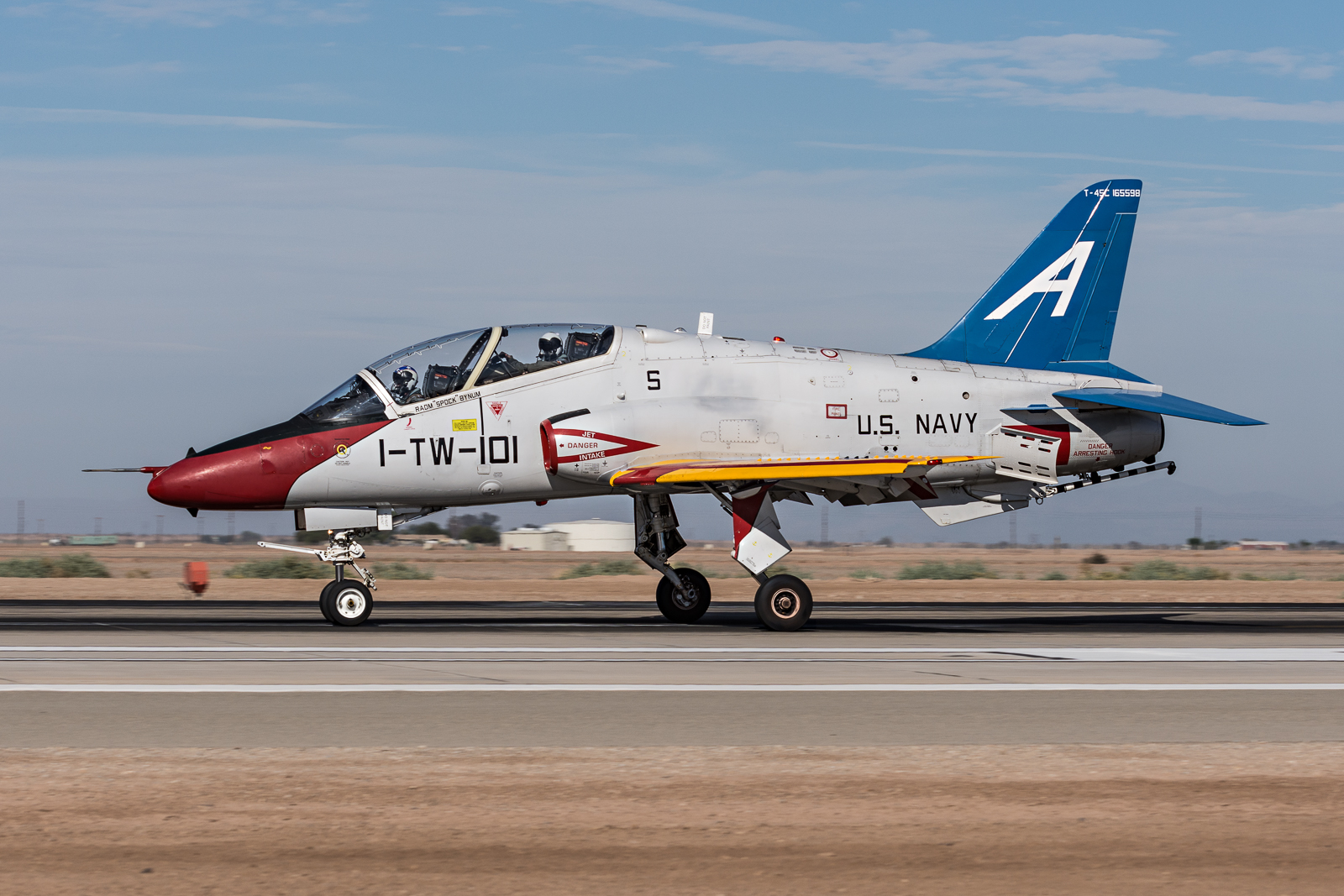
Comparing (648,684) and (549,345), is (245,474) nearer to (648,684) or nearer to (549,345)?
(549,345)

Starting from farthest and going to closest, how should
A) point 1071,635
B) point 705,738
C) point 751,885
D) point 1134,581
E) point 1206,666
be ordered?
point 1134,581
point 1071,635
point 1206,666
point 705,738
point 751,885

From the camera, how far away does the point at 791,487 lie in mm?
19281

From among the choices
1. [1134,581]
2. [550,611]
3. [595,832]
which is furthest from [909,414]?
[1134,581]

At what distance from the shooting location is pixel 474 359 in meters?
18.7

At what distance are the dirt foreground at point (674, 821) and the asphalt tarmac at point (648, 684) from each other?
0.74m

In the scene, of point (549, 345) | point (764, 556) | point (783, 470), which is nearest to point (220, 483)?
point (549, 345)

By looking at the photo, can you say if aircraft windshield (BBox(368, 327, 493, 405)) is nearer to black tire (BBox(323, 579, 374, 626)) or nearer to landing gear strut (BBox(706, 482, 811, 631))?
black tire (BBox(323, 579, 374, 626))

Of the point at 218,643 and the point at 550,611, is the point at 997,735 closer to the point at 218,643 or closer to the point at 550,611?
the point at 218,643

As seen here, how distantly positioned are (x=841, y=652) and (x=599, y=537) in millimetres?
85568

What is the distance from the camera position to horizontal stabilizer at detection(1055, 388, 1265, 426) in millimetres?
20031

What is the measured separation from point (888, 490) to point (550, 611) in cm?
709

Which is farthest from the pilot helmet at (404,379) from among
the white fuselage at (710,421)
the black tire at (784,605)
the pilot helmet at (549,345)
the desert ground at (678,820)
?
the desert ground at (678,820)

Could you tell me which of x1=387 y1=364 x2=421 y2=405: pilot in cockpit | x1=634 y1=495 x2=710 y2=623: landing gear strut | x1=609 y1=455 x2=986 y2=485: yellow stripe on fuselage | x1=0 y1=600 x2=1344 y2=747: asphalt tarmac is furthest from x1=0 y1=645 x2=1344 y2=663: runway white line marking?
x1=634 y1=495 x2=710 y2=623: landing gear strut

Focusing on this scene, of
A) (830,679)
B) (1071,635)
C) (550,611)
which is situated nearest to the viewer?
(830,679)
